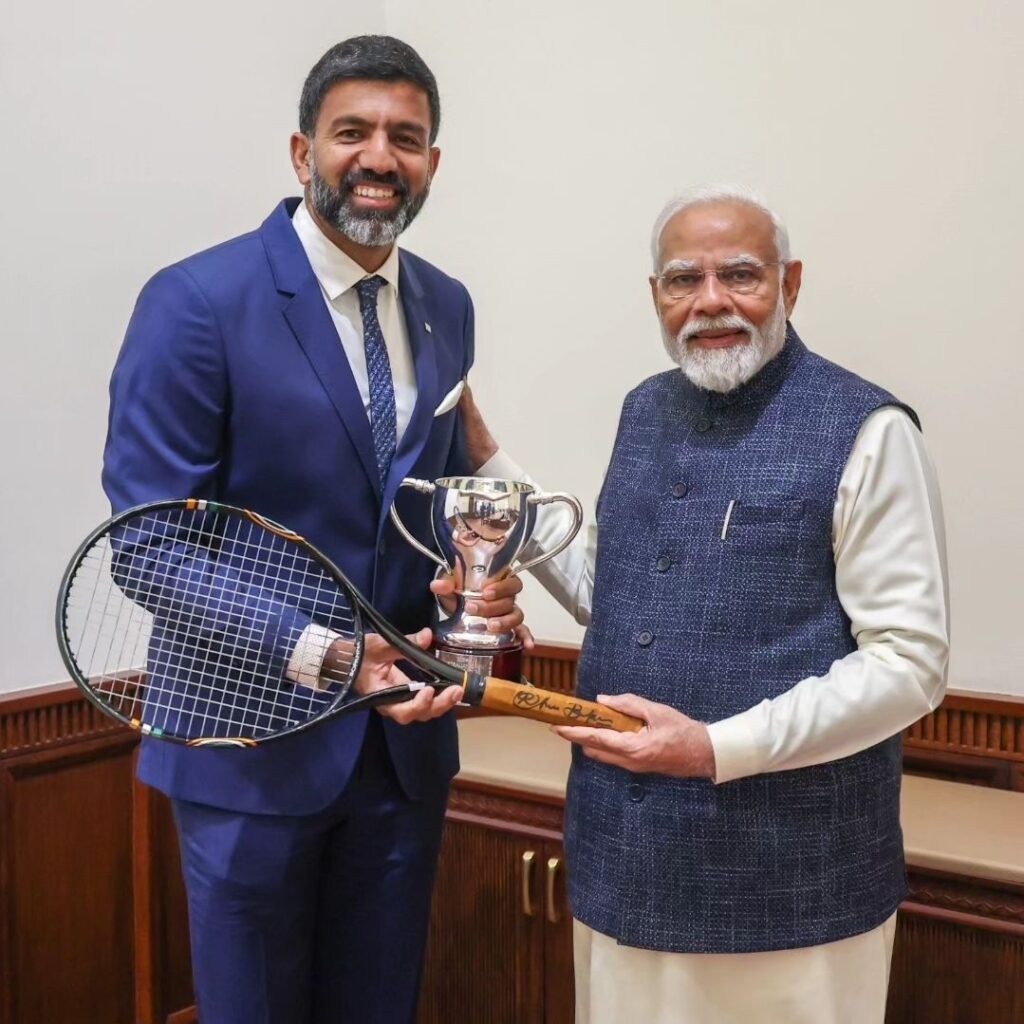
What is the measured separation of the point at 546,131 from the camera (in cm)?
286

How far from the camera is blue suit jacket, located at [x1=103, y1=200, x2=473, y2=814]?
4.82 feet

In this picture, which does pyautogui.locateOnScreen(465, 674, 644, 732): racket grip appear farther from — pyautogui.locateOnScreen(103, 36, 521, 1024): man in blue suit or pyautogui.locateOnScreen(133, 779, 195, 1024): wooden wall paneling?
pyautogui.locateOnScreen(133, 779, 195, 1024): wooden wall paneling

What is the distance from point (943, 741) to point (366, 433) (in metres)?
1.43

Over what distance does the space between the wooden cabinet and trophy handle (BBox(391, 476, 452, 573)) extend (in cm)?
84

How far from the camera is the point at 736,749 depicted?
1.42m

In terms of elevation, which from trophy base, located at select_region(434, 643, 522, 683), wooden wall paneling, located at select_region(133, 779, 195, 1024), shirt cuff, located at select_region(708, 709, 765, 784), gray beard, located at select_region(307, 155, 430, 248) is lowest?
wooden wall paneling, located at select_region(133, 779, 195, 1024)

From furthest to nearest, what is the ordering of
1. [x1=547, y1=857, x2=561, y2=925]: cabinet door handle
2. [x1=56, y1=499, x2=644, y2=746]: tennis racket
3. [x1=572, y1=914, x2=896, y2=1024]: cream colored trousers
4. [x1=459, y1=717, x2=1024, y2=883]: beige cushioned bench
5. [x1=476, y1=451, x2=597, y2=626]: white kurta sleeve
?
1. [x1=547, y1=857, x2=561, y2=925]: cabinet door handle
2. [x1=459, y1=717, x2=1024, y2=883]: beige cushioned bench
3. [x1=476, y1=451, x2=597, y2=626]: white kurta sleeve
4. [x1=572, y1=914, x2=896, y2=1024]: cream colored trousers
5. [x1=56, y1=499, x2=644, y2=746]: tennis racket

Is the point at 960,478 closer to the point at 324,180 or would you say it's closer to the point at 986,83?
the point at 986,83

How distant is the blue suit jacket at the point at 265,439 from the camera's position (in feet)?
4.82

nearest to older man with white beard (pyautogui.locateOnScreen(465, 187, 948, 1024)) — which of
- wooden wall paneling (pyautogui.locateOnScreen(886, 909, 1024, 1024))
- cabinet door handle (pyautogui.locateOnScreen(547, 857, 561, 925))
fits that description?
wooden wall paneling (pyautogui.locateOnScreen(886, 909, 1024, 1024))

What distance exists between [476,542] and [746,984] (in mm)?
642

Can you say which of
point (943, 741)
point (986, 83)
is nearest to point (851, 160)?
point (986, 83)

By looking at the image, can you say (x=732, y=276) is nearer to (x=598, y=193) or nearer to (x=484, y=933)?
(x=598, y=193)

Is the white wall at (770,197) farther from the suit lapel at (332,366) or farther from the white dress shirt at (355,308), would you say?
the suit lapel at (332,366)
